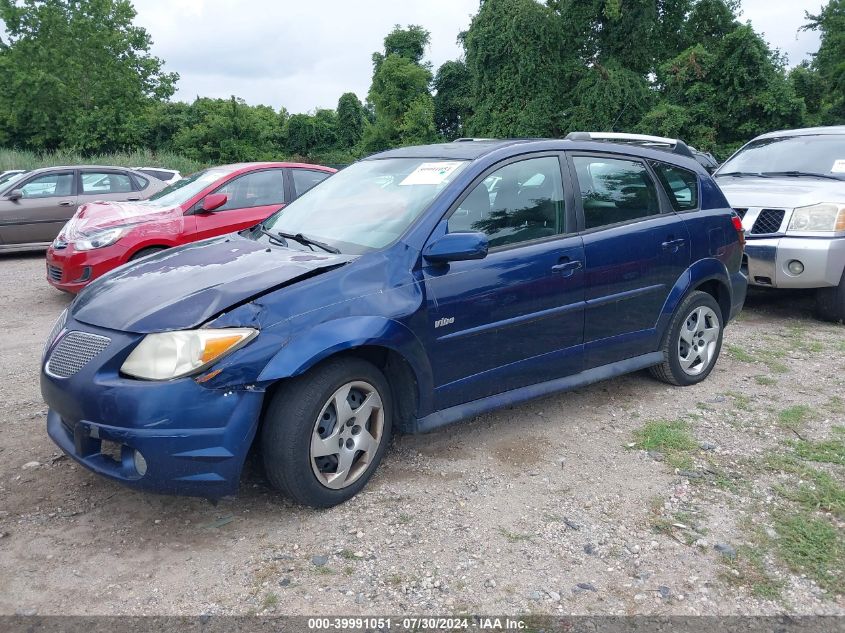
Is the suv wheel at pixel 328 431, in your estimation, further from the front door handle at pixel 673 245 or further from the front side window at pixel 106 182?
the front side window at pixel 106 182

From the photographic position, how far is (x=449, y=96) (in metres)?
43.4

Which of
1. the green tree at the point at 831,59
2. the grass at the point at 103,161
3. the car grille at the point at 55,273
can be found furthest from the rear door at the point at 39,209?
the green tree at the point at 831,59

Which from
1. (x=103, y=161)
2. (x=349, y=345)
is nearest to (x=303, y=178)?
(x=349, y=345)

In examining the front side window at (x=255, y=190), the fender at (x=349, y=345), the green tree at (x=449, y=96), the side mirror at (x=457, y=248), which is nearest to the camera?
the fender at (x=349, y=345)

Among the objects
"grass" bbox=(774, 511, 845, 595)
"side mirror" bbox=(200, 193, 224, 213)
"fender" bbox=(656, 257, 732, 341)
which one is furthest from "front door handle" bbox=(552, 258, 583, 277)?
"side mirror" bbox=(200, 193, 224, 213)

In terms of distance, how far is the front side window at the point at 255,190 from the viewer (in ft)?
25.3

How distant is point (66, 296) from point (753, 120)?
20855 millimetres

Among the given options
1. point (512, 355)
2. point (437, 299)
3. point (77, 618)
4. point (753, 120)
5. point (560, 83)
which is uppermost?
point (560, 83)

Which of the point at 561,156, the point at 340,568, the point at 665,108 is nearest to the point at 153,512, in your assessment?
the point at 340,568

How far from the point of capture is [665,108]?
73.1ft

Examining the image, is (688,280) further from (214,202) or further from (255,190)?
(255,190)

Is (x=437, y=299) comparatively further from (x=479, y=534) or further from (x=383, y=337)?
(x=479, y=534)

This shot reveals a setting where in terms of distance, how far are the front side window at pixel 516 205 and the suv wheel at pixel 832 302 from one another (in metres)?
3.97

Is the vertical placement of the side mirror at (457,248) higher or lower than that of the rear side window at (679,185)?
lower
